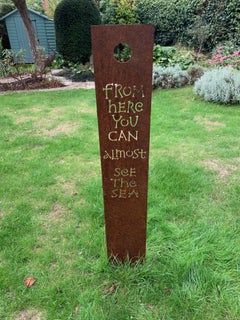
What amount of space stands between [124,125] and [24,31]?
12.6 metres

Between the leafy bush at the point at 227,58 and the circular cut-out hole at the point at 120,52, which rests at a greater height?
the circular cut-out hole at the point at 120,52

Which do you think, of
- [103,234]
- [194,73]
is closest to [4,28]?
[194,73]

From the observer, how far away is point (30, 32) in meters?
7.26

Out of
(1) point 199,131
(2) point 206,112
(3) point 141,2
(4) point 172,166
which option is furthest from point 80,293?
(3) point 141,2

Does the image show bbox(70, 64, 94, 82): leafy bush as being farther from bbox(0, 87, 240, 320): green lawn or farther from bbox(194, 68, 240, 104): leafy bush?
bbox(0, 87, 240, 320): green lawn

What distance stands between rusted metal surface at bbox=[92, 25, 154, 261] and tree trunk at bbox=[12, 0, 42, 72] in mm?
7065

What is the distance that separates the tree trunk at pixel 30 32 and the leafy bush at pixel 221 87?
192 inches

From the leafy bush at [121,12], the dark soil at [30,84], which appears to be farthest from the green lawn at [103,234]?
the leafy bush at [121,12]

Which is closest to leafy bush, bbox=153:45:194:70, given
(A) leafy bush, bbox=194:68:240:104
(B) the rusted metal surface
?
(A) leafy bush, bbox=194:68:240:104

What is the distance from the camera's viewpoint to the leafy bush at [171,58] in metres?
7.07

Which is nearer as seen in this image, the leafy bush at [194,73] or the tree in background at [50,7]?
the leafy bush at [194,73]

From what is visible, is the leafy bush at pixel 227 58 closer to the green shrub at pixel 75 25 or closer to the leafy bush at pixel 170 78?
the leafy bush at pixel 170 78

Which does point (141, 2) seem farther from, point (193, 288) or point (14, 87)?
point (193, 288)

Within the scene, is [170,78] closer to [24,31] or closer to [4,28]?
[24,31]
